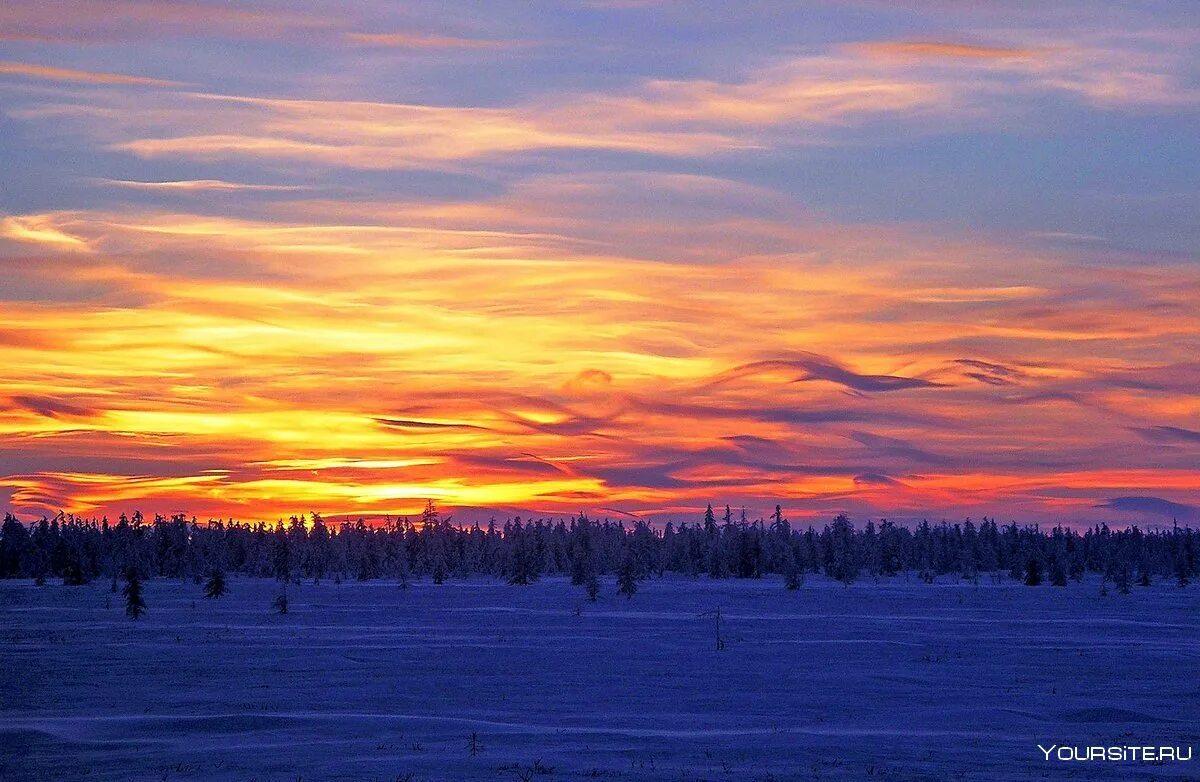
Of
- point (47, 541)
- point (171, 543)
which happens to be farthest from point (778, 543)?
point (47, 541)

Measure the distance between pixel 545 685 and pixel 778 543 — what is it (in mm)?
152122

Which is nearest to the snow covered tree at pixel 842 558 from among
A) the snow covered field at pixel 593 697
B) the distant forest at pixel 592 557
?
the distant forest at pixel 592 557

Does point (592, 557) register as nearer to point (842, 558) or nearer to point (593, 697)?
point (842, 558)

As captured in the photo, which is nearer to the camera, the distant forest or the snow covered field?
the snow covered field

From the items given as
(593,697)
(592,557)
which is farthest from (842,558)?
(593,697)

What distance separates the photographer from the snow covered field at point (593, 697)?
23.2m

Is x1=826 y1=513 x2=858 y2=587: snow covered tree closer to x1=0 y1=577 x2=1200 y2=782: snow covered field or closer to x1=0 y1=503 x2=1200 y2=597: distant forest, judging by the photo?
x1=0 y1=503 x2=1200 y2=597: distant forest

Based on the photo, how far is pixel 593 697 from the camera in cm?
3347

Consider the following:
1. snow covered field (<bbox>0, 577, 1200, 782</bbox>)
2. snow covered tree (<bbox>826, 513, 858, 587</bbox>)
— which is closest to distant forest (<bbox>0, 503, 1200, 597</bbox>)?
snow covered tree (<bbox>826, 513, 858, 587</bbox>)

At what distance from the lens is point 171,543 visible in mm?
195875

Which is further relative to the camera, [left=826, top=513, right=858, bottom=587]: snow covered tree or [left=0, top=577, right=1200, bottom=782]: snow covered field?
[left=826, top=513, right=858, bottom=587]: snow covered tree

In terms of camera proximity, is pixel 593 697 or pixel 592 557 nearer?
pixel 593 697

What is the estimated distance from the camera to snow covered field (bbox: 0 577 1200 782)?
2319cm

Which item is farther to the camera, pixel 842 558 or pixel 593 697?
pixel 842 558
